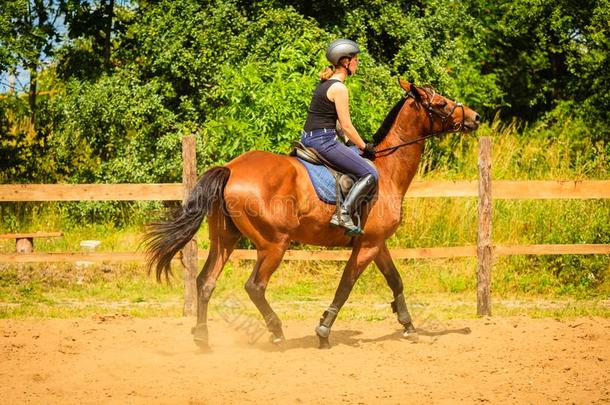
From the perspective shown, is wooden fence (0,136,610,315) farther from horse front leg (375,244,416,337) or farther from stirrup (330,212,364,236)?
stirrup (330,212,364,236)

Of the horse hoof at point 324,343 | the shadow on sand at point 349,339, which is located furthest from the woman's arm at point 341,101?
the shadow on sand at point 349,339

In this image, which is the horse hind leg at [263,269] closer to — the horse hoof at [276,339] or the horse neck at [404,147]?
the horse hoof at [276,339]

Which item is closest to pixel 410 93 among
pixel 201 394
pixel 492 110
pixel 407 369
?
pixel 407 369

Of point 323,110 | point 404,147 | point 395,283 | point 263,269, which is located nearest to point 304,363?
point 263,269

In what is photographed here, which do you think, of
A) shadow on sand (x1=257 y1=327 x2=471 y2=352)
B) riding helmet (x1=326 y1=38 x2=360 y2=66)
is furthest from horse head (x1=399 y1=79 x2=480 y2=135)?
shadow on sand (x1=257 y1=327 x2=471 y2=352)

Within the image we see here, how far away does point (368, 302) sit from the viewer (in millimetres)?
10938

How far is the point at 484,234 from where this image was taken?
32.2 feet

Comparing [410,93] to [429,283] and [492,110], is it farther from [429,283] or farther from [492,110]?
[492,110]

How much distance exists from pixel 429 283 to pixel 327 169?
4670 millimetres

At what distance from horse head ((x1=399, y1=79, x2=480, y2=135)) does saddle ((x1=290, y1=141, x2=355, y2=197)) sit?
1.28 meters

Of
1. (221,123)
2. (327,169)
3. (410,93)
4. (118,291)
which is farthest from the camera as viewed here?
(221,123)

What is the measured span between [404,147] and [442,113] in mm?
558

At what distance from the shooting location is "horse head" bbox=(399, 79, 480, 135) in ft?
27.5

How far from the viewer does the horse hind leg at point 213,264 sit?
7662 mm
